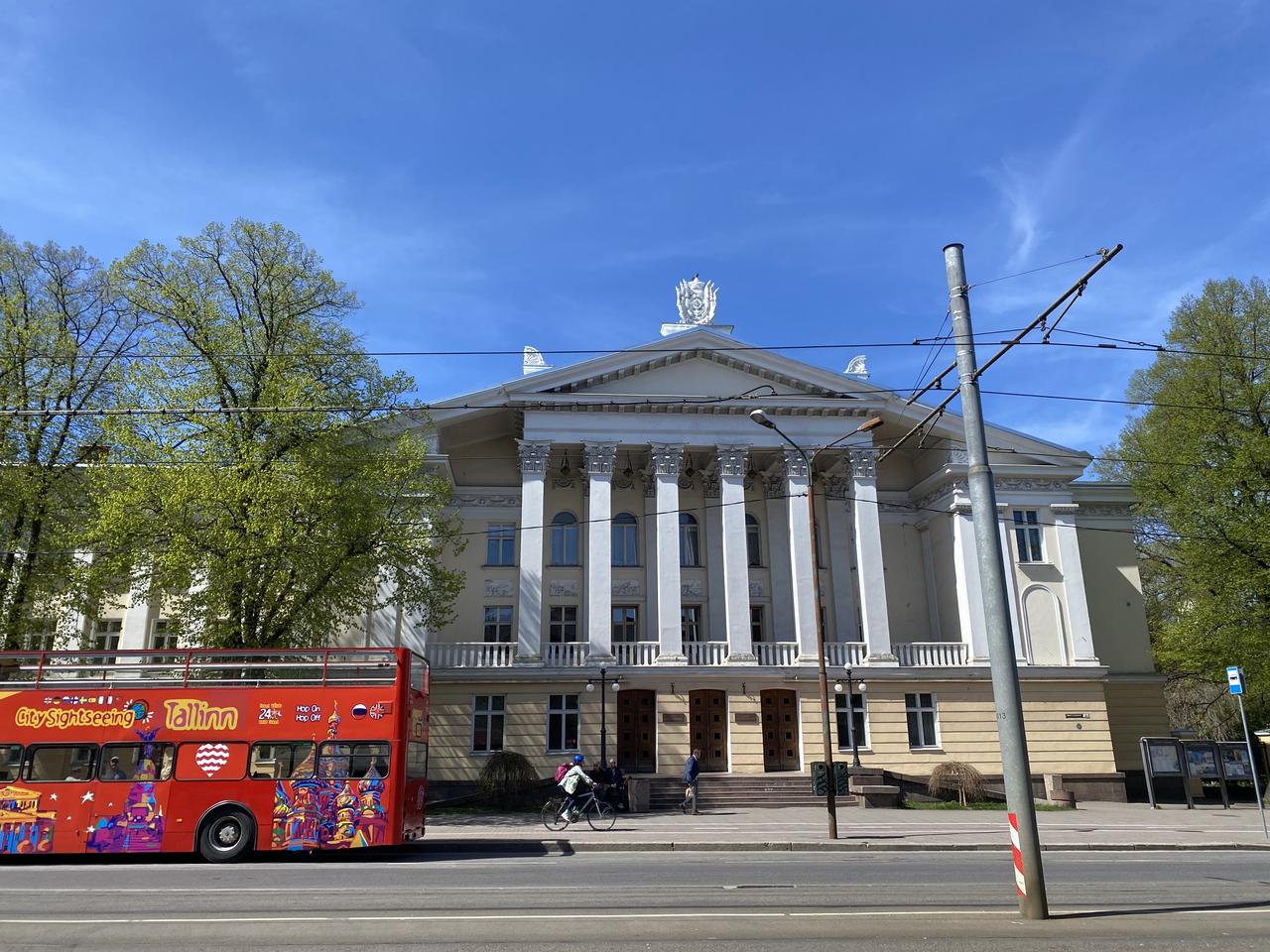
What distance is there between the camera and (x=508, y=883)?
1241 centimetres

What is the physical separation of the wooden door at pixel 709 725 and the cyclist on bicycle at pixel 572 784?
9.93m

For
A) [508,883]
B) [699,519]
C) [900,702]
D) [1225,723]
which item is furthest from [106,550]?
[1225,723]

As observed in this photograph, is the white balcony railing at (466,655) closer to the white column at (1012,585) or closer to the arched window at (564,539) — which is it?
the arched window at (564,539)

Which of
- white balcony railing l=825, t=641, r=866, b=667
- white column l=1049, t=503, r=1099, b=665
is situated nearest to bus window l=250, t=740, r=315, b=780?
white balcony railing l=825, t=641, r=866, b=667

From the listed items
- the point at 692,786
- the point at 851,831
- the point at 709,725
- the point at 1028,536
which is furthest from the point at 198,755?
the point at 1028,536

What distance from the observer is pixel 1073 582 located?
3384 cm

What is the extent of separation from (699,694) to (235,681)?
18.2 meters

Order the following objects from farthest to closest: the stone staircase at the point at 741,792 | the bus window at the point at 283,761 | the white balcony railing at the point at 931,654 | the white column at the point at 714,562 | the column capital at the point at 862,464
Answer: the white column at the point at 714,562 → the column capital at the point at 862,464 → the white balcony railing at the point at 931,654 → the stone staircase at the point at 741,792 → the bus window at the point at 283,761

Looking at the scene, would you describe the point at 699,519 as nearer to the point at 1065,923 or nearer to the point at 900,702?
the point at 900,702

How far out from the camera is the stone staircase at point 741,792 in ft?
89.9

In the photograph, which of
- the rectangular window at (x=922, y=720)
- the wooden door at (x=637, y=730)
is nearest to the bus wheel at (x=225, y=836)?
the wooden door at (x=637, y=730)

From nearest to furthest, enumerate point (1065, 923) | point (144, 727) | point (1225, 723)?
1. point (1065, 923)
2. point (144, 727)
3. point (1225, 723)

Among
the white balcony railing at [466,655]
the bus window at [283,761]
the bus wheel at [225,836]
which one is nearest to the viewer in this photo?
the bus wheel at [225,836]

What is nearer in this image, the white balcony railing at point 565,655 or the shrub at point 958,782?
the shrub at point 958,782
